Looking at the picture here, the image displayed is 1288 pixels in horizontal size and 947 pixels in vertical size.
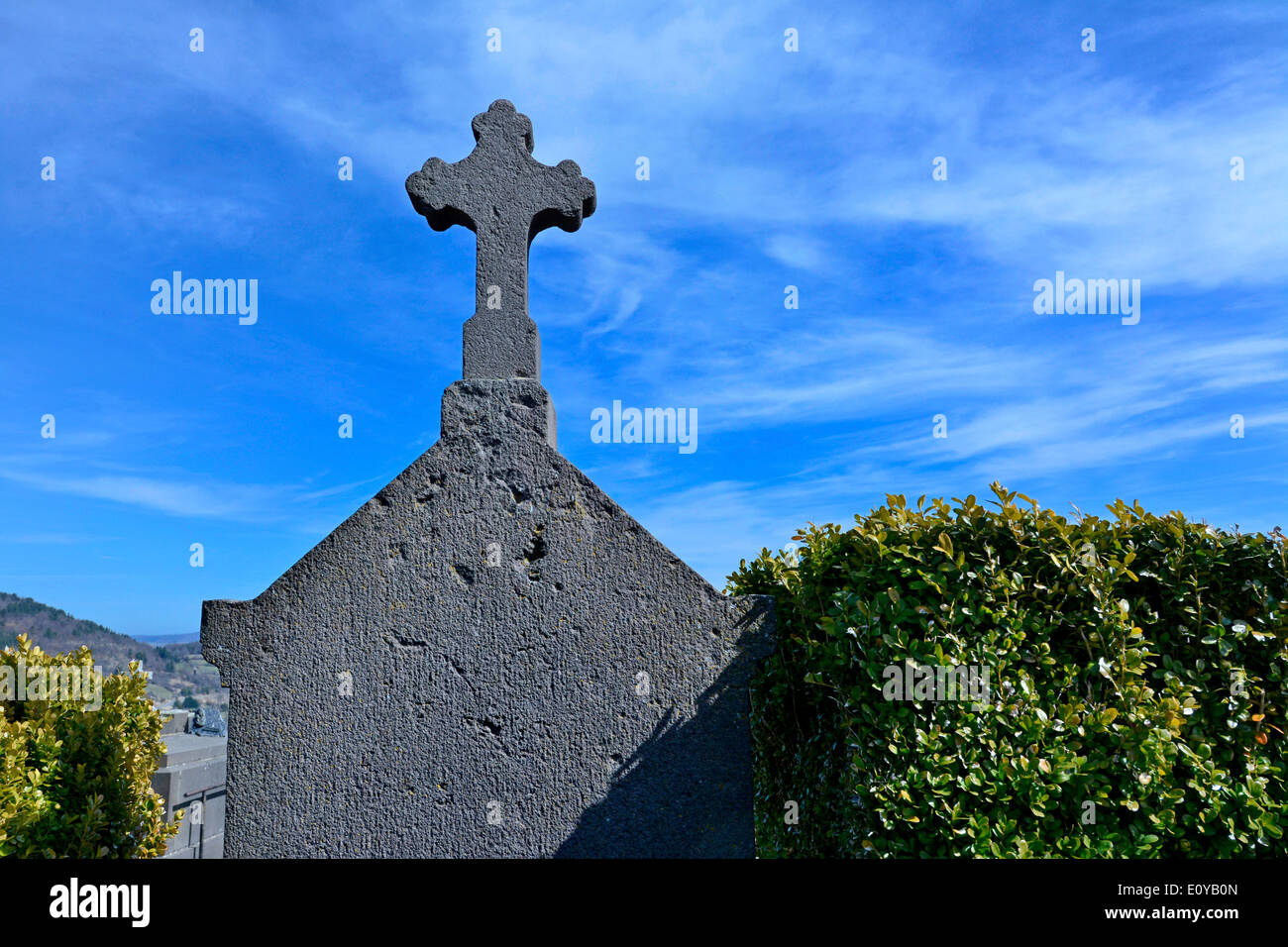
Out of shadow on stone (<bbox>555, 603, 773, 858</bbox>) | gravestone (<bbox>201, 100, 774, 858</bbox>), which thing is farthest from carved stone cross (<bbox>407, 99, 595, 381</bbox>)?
shadow on stone (<bbox>555, 603, 773, 858</bbox>)

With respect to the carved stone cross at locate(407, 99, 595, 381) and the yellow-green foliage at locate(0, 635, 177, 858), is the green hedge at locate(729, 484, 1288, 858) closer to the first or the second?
the carved stone cross at locate(407, 99, 595, 381)

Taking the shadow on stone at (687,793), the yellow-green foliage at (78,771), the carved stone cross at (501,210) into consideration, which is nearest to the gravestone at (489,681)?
the shadow on stone at (687,793)

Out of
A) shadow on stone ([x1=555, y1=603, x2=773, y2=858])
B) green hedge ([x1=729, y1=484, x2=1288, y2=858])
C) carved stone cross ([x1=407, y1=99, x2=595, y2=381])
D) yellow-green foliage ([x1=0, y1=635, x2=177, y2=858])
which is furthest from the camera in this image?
yellow-green foliage ([x1=0, y1=635, x2=177, y2=858])

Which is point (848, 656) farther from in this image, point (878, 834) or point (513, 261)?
point (513, 261)

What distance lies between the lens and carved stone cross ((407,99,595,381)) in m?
4.36

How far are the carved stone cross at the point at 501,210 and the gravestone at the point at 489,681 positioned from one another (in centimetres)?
56

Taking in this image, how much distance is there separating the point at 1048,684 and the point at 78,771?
6.27m

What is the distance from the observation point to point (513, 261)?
4434mm

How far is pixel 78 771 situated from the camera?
541cm

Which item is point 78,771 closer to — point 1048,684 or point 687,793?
point 687,793

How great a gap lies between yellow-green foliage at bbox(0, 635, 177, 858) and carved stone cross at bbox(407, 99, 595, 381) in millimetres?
4095

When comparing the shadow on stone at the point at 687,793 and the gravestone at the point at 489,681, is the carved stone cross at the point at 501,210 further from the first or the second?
the shadow on stone at the point at 687,793
